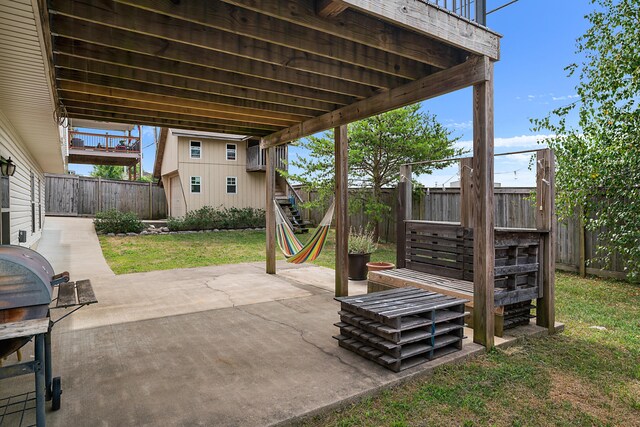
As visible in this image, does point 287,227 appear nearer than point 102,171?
Yes

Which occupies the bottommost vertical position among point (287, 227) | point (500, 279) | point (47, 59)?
point (500, 279)

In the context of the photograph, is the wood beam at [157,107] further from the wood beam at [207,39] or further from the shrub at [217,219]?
the shrub at [217,219]

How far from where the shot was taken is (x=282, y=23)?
2758mm

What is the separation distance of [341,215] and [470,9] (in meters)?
2.55

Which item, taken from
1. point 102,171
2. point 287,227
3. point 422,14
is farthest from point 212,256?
point 102,171

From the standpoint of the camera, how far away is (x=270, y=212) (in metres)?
6.02

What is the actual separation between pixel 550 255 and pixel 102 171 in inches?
1125

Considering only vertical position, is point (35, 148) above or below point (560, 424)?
above

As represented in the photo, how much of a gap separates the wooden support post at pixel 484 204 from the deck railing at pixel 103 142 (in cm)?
1582

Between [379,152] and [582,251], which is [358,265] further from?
[379,152]

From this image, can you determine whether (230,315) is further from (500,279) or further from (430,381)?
(500,279)

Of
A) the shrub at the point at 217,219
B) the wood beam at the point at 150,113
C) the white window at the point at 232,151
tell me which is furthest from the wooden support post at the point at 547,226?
the white window at the point at 232,151

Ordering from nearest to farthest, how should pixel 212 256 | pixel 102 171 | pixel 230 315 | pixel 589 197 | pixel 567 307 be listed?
1. pixel 230 315
2. pixel 567 307
3. pixel 589 197
4. pixel 212 256
5. pixel 102 171

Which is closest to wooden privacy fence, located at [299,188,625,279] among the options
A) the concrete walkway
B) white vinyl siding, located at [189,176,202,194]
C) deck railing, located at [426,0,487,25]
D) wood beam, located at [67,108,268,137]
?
the concrete walkway
